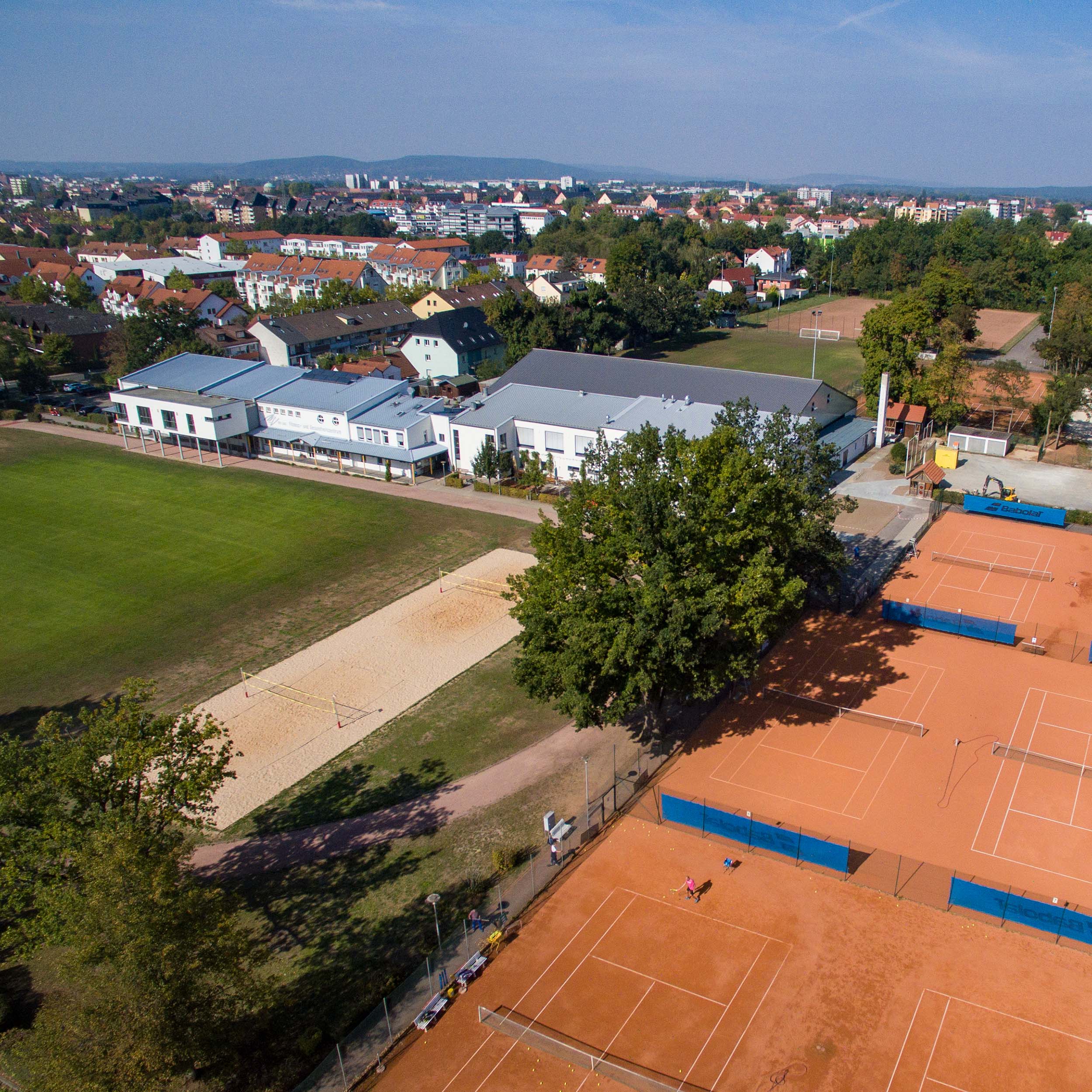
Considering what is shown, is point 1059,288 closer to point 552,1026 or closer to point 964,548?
point 964,548

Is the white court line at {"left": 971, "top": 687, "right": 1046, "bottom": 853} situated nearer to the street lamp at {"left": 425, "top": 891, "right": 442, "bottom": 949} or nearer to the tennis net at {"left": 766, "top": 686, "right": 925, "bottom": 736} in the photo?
the tennis net at {"left": 766, "top": 686, "right": 925, "bottom": 736}

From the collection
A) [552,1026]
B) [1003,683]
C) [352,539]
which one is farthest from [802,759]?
[352,539]

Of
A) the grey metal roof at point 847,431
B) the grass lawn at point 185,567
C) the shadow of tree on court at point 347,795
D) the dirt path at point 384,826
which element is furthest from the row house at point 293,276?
the dirt path at point 384,826

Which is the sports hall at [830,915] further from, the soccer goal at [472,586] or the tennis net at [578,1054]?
the soccer goal at [472,586]

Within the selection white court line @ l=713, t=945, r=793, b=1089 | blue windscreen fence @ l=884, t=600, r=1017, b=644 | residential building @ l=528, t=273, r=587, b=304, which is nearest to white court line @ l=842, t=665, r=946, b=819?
blue windscreen fence @ l=884, t=600, r=1017, b=644

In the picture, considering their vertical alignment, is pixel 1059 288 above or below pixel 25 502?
above
